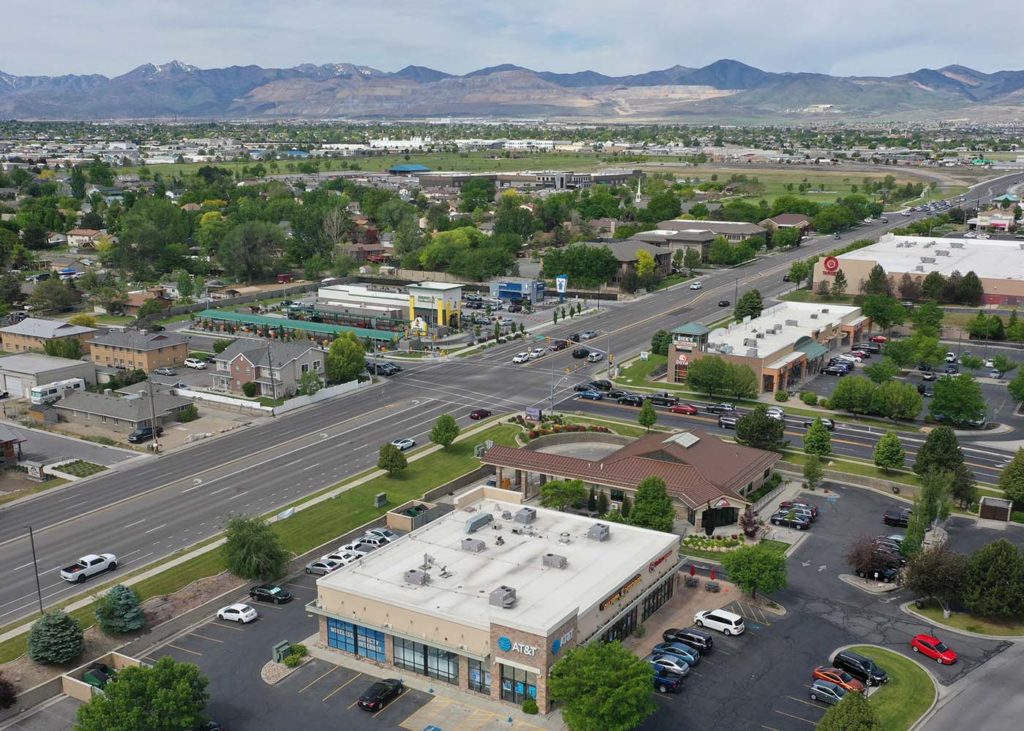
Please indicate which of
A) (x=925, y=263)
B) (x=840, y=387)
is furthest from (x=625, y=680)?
(x=925, y=263)

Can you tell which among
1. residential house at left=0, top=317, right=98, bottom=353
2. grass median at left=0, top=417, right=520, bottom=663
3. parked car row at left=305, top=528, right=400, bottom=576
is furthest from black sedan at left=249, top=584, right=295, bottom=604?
residential house at left=0, top=317, right=98, bottom=353

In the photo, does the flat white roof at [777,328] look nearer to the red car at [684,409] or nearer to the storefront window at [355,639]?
the red car at [684,409]

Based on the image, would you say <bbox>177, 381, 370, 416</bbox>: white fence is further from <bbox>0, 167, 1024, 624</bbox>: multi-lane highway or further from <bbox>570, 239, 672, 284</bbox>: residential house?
<bbox>570, 239, 672, 284</bbox>: residential house

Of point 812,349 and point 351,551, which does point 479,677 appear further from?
point 812,349

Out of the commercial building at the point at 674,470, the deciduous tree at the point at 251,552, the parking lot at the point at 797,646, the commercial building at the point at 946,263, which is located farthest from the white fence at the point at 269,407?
the commercial building at the point at 946,263

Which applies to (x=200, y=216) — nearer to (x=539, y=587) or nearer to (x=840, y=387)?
(x=840, y=387)

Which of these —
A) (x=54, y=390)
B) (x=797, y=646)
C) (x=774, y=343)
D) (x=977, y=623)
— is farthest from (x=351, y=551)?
(x=774, y=343)
